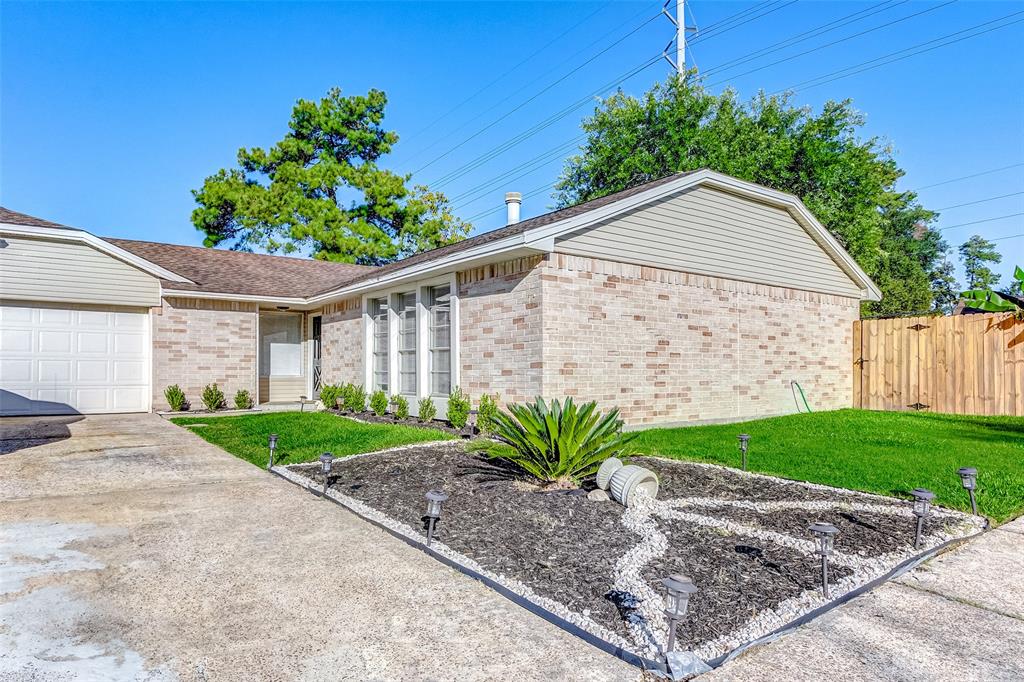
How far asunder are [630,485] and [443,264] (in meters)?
5.80

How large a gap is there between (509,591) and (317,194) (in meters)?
29.1

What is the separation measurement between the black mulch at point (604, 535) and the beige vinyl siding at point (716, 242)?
4.15 m

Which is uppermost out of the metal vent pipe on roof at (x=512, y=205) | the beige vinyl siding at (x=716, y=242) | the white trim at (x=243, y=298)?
the metal vent pipe on roof at (x=512, y=205)

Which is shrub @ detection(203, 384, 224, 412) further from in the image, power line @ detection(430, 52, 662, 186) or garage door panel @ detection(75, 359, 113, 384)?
power line @ detection(430, 52, 662, 186)

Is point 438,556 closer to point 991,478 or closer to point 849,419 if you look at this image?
point 991,478

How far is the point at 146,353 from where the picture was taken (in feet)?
45.3

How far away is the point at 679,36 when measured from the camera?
27938 mm

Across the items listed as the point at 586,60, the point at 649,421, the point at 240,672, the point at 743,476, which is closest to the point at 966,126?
the point at 586,60

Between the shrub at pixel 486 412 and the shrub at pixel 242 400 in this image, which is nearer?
the shrub at pixel 486 412

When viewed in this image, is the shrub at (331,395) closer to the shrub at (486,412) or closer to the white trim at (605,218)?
the white trim at (605,218)

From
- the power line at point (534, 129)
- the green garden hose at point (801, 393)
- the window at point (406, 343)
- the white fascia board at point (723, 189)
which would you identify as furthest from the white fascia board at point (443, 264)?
the power line at point (534, 129)

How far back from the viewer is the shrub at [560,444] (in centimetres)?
593

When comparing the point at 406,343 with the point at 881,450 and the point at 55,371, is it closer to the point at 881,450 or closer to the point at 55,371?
the point at 55,371

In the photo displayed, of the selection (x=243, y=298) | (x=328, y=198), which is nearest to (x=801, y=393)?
(x=243, y=298)
